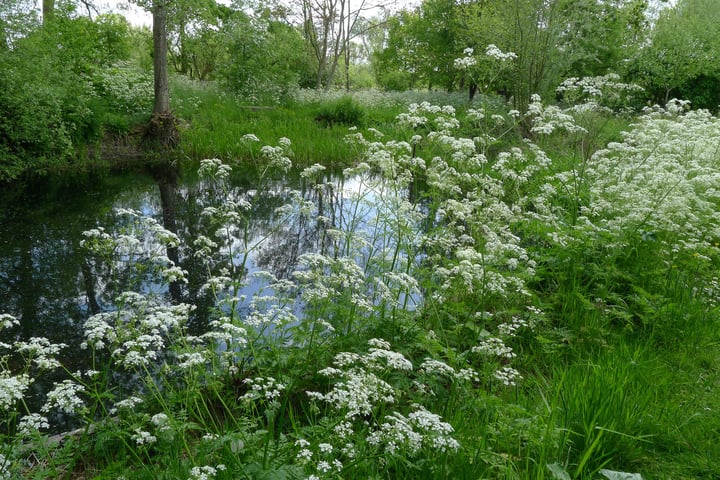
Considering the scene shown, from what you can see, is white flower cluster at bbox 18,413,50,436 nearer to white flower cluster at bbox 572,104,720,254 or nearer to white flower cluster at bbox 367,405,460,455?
white flower cluster at bbox 367,405,460,455

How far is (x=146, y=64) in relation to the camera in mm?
30625

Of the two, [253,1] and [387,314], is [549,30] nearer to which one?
[253,1]

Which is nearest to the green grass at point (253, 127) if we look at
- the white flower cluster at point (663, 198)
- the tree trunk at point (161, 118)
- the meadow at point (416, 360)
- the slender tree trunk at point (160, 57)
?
the tree trunk at point (161, 118)

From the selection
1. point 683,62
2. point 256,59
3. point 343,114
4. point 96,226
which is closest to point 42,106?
point 96,226

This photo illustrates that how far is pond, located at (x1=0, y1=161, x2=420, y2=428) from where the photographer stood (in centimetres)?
489

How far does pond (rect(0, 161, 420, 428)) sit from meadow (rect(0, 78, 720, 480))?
0.76 ft

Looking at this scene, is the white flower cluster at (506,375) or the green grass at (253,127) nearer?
the white flower cluster at (506,375)

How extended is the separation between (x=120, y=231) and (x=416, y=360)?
7.13 ft

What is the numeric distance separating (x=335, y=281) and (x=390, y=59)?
129 ft

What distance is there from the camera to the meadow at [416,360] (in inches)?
94.2

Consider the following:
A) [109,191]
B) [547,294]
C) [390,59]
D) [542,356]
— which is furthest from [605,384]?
[390,59]

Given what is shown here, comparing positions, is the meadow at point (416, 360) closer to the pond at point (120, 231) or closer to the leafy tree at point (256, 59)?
the pond at point (120, 231)

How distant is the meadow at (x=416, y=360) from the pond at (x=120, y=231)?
0.23 meters

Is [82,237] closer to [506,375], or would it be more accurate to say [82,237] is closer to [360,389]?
[360,389]
